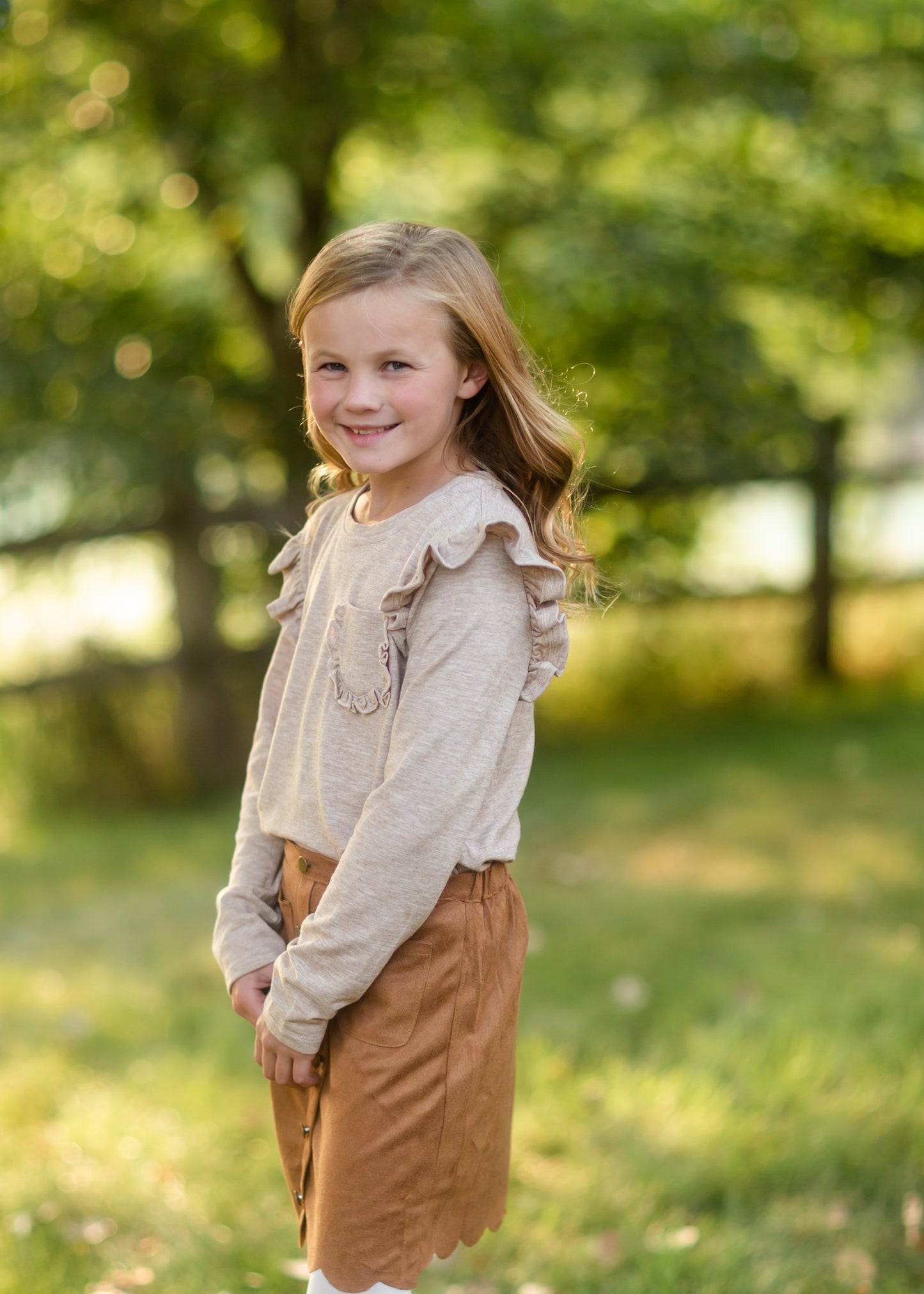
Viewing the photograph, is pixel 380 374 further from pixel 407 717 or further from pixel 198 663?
pixel 198 663

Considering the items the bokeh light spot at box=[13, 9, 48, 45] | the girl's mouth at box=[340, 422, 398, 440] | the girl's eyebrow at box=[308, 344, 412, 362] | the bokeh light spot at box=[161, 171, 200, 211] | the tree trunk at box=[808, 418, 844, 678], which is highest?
the bokeh light spot at box=[13, 9, 48, 45]

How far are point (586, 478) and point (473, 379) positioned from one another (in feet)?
9.77

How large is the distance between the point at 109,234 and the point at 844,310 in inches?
148

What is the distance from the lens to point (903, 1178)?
104 inches

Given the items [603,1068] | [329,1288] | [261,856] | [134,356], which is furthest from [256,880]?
[134,356]

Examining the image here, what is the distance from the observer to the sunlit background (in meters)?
3.73

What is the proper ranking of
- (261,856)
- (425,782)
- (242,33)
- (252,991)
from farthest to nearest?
(242,33)
(261,856)
(252,991)
(425,782)

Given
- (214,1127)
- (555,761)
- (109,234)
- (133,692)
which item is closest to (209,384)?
(109,234)

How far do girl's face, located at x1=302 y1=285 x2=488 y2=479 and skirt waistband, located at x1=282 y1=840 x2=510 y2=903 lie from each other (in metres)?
0.53

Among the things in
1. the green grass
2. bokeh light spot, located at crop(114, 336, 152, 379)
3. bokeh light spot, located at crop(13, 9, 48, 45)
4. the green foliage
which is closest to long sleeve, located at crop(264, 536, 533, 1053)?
the green grass

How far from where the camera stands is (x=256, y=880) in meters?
1.86

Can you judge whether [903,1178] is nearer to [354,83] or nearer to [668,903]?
[668,903]

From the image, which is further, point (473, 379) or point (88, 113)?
point (88, 113)

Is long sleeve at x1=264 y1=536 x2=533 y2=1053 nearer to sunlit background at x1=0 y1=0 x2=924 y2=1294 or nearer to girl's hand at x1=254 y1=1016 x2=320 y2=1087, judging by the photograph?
girl's hand at x1=254 y1=1016 x2=320 y2=1087
